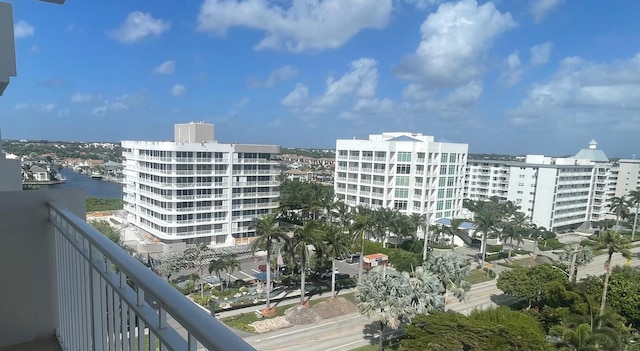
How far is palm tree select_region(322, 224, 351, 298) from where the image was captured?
18194 mm

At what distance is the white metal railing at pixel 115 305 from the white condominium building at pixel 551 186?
42661 mm

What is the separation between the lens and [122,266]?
1184 mm

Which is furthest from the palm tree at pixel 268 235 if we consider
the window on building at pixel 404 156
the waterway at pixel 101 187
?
the waterway at pixel 101 187

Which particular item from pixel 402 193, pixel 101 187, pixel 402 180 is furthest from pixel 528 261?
pixel 101 187

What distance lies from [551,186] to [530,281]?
24579 mm

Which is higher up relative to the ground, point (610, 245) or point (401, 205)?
point (610, 245)

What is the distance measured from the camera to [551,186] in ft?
123

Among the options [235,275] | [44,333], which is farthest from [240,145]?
[44,333]

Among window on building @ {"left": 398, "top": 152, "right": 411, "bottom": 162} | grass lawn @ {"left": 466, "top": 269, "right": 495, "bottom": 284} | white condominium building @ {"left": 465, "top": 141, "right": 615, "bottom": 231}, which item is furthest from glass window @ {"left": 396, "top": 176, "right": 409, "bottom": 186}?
white condominium building @ {"left": 465, "top": 141, "right": 615, "bottom": 231}

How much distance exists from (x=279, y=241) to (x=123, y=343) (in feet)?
49.8

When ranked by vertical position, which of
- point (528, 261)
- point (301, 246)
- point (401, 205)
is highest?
point (301, 246)

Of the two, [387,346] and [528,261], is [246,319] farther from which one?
[528,261]

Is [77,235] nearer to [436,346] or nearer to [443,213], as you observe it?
[436,346]

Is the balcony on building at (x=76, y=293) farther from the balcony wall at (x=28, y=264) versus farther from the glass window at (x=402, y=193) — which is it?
the glass window at (x=402, y=193)
